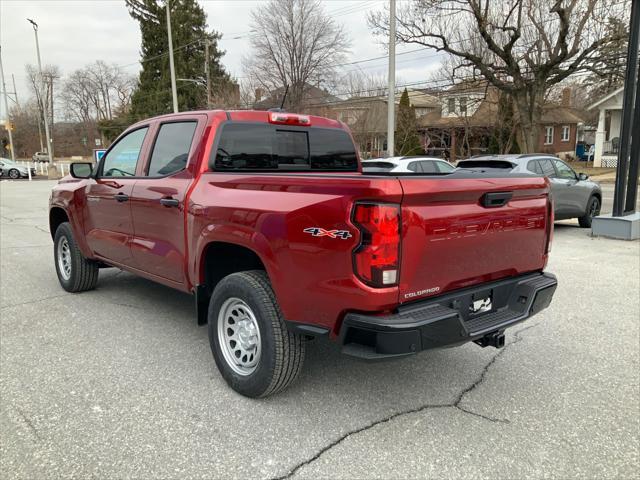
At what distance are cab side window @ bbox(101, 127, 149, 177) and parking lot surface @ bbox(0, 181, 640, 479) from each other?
1.49 metres

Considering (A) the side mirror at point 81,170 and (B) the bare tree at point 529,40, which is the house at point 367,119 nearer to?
(B) the bare tree at point 529,40

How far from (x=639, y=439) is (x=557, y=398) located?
0.54m

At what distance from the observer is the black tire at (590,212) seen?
1092 centimetres

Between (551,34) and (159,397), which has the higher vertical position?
(551,34)

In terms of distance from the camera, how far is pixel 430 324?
2.52 m

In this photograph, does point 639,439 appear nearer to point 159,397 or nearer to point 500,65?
point 159,397

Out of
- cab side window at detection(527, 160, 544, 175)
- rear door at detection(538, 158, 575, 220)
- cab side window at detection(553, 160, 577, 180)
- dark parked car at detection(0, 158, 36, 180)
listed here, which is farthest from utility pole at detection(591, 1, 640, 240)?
dark parked car at detection(0, 158, 36, 180)

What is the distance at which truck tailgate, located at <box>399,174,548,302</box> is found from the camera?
8.34ft

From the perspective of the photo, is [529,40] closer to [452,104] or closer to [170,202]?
[452,104]

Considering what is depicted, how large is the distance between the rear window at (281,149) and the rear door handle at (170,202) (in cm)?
42

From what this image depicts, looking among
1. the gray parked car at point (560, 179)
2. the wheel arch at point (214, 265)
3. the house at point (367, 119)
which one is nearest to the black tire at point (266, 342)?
the wheel arch at point (214, 265)

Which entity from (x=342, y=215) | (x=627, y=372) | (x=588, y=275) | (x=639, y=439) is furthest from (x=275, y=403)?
(x=588, y=275)

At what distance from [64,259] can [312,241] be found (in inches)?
180

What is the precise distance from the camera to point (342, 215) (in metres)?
2.48
